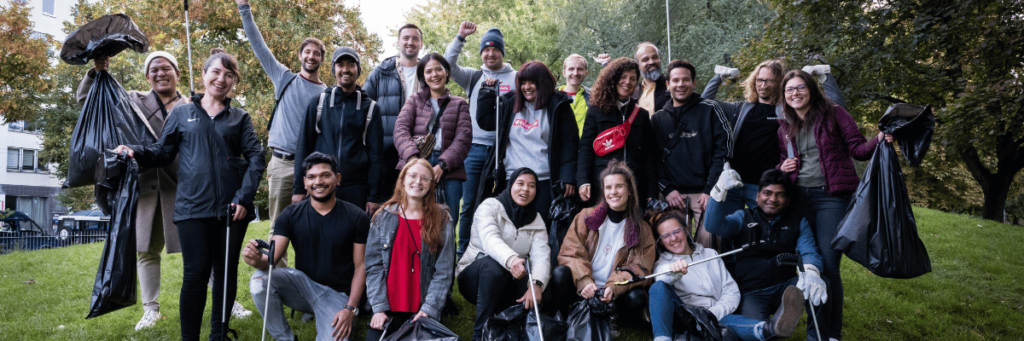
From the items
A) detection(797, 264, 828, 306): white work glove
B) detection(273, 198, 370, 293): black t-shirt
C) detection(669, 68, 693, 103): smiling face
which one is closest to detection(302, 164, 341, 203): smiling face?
detection(273, 198, 370, 293): black t-shirt

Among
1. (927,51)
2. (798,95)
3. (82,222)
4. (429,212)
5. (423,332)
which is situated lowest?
(82,222)

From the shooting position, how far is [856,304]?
576 cm

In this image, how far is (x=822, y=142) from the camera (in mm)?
4203

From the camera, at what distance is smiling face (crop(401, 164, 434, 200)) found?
397 cm

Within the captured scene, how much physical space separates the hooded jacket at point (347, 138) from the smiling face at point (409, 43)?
3.01ft

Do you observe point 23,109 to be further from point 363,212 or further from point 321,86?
point 363,212

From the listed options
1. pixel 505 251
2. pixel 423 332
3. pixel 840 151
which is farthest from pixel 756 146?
pixel 423 332

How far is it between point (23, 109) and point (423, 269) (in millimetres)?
14326

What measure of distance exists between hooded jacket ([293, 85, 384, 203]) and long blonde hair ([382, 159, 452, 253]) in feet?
1.37

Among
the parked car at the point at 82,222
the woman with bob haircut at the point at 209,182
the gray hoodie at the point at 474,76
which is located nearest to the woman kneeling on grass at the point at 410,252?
the woman with bob haircut at the point at 209,182

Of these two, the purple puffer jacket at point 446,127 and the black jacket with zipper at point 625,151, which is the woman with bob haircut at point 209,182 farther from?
the black jacket with zipper at point 625,151

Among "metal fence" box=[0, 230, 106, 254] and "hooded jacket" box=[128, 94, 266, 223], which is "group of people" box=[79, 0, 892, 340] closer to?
"hooded jacket" box=[128, 94, 266, 223]

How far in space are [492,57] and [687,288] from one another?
2515 millimetres

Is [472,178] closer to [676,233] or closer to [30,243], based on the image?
[676,233]
